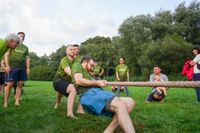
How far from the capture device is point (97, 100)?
217 inches

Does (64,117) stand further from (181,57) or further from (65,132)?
(181,57)

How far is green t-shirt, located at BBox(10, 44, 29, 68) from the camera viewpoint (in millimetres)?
9984

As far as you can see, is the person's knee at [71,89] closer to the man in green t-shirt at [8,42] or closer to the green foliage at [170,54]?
the man in green t-shirt at [8,42]

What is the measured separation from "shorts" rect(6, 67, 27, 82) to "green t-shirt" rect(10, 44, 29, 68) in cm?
11

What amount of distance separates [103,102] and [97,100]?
0.36 ft

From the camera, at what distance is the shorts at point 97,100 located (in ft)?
17.8

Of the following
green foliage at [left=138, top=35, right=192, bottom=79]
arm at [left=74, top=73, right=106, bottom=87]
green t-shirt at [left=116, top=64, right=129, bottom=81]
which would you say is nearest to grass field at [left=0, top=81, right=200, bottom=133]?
arm at [left=74, top=73, right=106, bottom=87]

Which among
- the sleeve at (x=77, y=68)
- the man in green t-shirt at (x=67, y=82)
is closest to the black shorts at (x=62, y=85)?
the man in green t-shirt at (x=67, y=82)

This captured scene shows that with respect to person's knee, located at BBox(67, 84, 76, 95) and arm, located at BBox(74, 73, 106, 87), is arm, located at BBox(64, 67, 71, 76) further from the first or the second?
arm, located at BBox(74, 73, 106, 87)

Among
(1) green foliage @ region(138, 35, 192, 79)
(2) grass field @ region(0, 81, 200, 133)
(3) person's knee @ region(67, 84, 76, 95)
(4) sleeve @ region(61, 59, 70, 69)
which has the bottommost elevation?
(2) grass field @ region(0, 81, 200, 133)

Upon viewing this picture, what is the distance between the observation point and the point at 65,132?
6438 mm

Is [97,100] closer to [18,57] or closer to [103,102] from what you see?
[103,102]

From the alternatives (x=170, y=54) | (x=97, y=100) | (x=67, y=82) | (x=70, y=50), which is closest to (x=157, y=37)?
(x=170, y=54)

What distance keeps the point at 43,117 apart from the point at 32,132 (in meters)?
1.39
